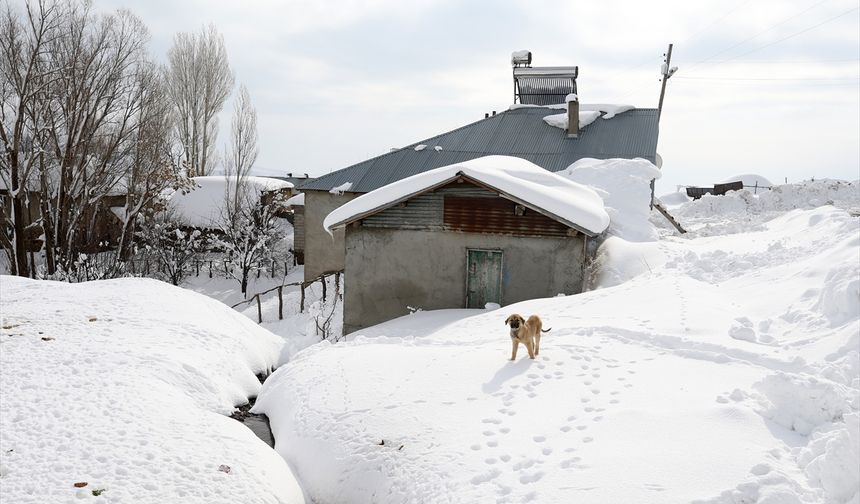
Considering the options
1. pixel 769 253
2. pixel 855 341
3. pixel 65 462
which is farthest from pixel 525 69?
pixel 65 462

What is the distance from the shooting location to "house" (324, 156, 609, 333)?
45.8 ft

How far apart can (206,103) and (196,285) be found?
16.3 metres

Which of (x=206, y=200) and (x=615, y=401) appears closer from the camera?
(x=615, y=401)

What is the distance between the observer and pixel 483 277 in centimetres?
1467

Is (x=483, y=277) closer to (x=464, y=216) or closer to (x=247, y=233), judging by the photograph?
(x=464, y=216)

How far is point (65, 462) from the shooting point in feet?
22.9

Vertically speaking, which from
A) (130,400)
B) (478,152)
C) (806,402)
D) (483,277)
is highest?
(478,152)

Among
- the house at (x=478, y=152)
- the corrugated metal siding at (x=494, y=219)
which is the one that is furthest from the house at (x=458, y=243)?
the house at (x=478, y=152)

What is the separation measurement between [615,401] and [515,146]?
19996 mm

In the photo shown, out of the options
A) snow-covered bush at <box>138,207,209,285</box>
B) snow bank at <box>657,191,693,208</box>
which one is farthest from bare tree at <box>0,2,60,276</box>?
snow bank at <box>657,191,693,208</box>

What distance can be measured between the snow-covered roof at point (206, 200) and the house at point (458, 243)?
59.9 ft

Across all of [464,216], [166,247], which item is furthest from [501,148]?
[166,247]

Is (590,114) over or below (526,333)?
over

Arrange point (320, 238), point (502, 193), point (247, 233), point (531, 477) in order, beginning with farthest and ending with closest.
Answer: point (247, 233), point (320, 238), point (502, 193), point (531, 477)
